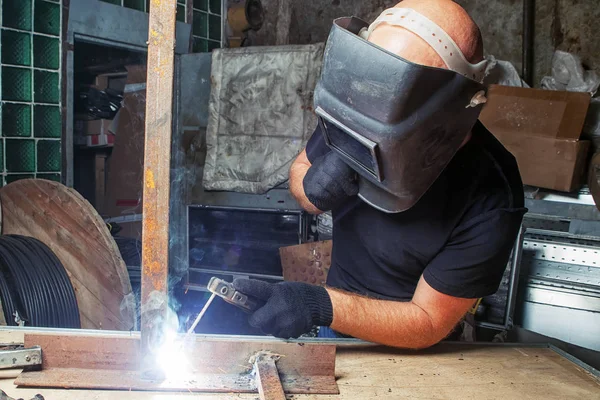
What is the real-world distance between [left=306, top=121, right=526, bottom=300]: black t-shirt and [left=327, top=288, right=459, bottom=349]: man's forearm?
121mm

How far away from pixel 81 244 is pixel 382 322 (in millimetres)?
1877

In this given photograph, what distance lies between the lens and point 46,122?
416 cm

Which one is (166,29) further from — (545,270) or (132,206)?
(132,206)

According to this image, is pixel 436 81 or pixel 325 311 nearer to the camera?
pixel 436 81

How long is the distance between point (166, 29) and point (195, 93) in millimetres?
3989

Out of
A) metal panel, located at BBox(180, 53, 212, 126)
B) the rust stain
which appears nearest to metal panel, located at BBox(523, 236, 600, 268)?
the rust stain

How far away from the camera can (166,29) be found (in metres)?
1.06

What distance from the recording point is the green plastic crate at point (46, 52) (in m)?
4.01

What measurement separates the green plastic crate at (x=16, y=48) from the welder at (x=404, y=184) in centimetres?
302

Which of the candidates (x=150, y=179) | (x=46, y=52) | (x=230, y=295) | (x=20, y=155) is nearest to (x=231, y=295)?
(x=230, y=295)

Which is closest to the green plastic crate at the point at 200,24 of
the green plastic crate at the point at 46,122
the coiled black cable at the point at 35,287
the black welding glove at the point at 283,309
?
the green plastic crate at the point at 46,122

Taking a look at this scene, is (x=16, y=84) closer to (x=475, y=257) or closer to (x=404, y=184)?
(x=404, y=184)

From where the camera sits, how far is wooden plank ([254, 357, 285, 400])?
120 centimetres

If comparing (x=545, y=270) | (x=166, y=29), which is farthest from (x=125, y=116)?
(x=166, y=29)
